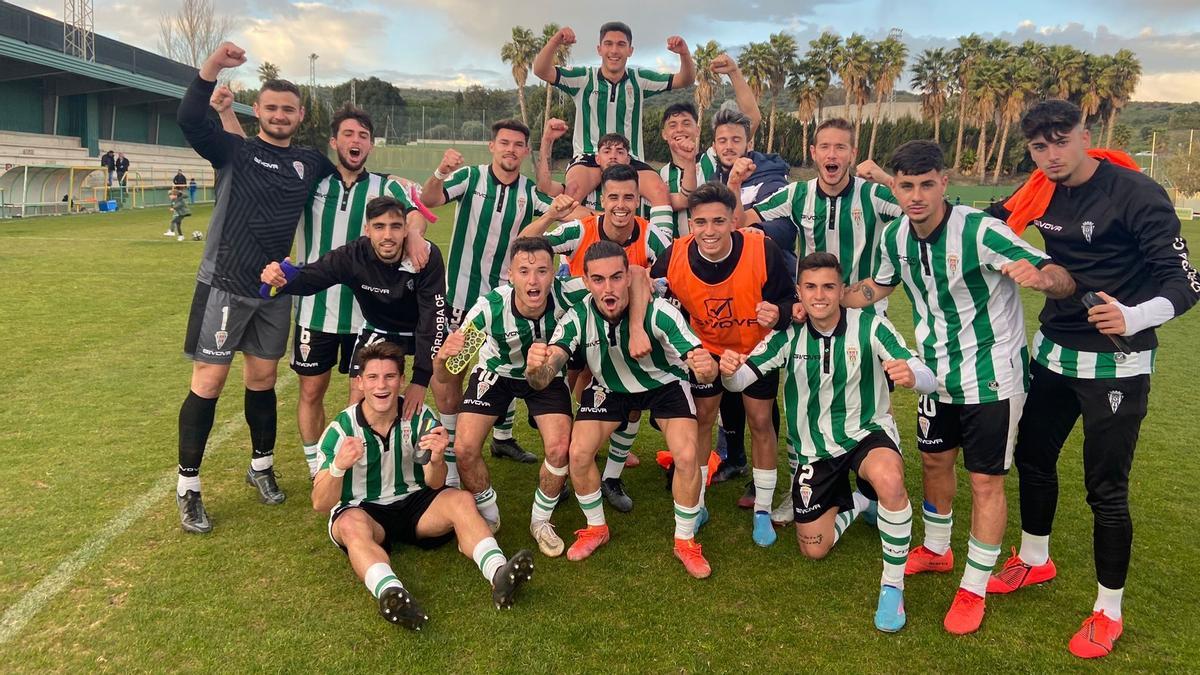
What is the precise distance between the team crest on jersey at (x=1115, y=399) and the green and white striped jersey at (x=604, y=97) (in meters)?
3.80

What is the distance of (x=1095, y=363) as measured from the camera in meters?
3.22

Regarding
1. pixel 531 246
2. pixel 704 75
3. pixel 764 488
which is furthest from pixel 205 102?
pixel 704 75

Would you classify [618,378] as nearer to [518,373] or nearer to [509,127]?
[518,373]

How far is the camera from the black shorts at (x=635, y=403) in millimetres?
4164

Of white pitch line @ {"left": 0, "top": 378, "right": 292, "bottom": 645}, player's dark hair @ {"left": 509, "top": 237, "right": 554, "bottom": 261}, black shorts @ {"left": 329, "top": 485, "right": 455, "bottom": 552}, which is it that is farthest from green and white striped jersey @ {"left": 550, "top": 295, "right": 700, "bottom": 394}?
white pitch line @ {"left": 0, "top": 378, "right": 292, "bottom": 645}

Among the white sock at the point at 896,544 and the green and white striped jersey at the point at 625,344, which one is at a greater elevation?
the green and white striped jersey at the point at 625,344

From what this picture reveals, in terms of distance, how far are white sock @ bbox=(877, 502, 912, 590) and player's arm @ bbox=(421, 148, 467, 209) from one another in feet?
11.0

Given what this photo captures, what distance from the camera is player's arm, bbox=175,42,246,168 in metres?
4.09

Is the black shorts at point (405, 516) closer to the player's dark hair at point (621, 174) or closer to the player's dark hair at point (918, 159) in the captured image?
the player's dark hair at point (621, 174)

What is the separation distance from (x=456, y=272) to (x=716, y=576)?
2.91 meters

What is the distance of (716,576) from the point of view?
12.5ft

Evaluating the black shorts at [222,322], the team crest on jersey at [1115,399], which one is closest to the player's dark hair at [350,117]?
the black shorts at [222,322]

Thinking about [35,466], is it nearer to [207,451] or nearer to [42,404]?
[207,451]

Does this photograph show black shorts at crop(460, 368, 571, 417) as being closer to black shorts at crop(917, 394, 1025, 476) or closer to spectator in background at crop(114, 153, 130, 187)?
black shorts at crop(917, 394, 1025, 476)
